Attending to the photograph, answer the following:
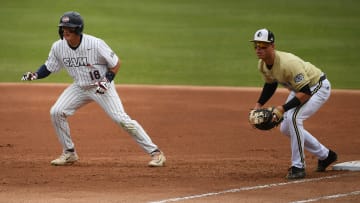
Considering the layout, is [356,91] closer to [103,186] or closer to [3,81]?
[3,81]

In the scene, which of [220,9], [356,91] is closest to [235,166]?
[356,91]

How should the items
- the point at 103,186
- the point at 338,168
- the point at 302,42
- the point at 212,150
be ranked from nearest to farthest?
the point at 103,186
the point at 338,168
the point at 212,150
the point at 302,42

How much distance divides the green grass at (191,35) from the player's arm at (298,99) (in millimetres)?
8581

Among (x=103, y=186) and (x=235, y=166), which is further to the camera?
(x=235, y=166)

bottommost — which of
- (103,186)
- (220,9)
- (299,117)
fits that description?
(103,186)

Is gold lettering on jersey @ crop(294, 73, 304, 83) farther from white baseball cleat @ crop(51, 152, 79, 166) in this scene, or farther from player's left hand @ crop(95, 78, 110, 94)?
white baseball cleat @ crop(51, 152, 79, 166)

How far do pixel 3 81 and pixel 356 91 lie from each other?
663 centimetres

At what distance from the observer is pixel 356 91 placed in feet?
54.5

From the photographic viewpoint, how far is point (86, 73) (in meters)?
10.3

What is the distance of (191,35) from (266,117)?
47.3 feet

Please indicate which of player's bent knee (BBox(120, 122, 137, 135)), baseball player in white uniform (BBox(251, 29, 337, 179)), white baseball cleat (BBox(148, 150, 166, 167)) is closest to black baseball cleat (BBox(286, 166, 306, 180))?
baseball player in white uniform (BBox(251, 29, 337, 179))

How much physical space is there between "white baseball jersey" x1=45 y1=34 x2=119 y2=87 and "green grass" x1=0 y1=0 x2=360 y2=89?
25.5ft

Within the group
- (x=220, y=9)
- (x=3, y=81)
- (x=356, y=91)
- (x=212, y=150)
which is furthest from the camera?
(x=220, y=9)

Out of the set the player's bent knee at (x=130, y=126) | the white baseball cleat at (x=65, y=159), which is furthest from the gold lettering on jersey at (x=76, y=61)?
the white baseball cleat at (x=65, y=159)
